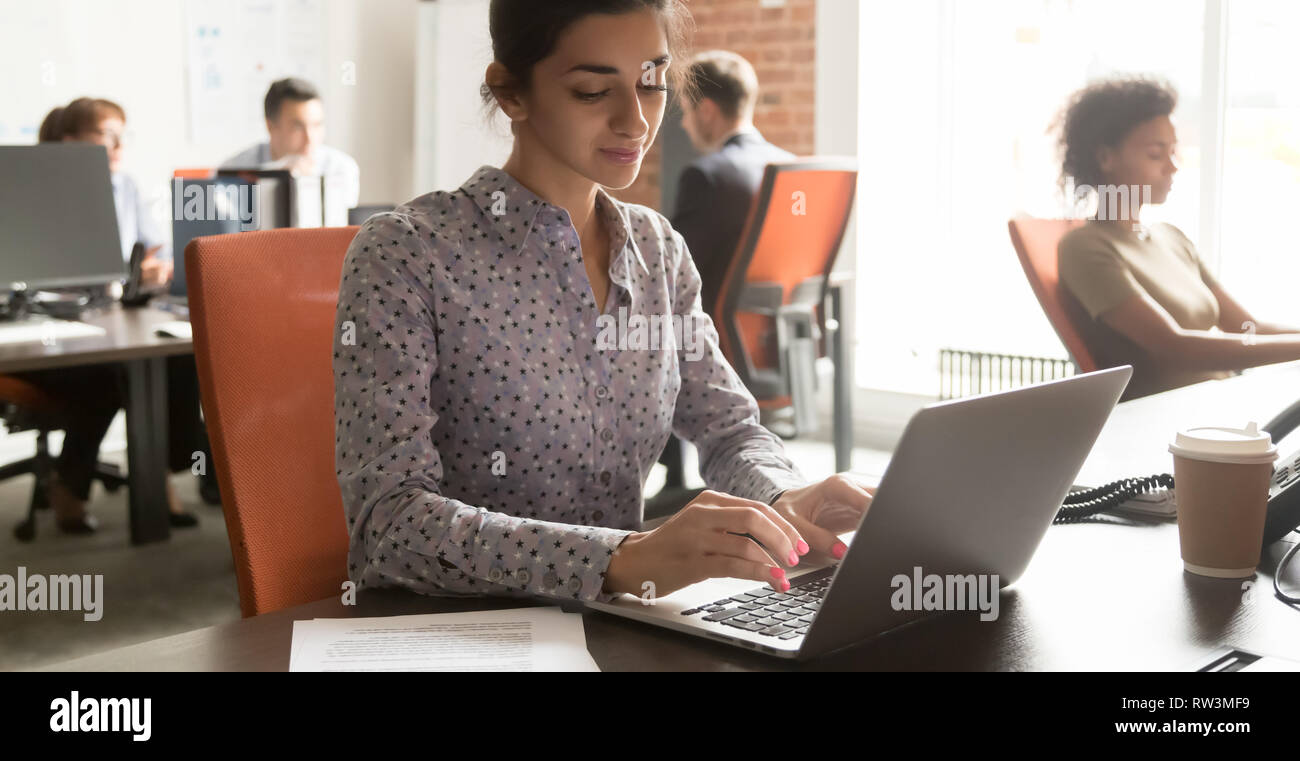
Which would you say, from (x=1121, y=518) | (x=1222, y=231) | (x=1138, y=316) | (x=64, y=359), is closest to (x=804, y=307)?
(x=1138, y=316)

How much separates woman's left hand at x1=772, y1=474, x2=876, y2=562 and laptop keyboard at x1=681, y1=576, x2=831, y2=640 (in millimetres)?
78

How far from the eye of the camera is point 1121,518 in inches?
50.4

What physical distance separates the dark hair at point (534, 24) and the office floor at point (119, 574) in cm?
131

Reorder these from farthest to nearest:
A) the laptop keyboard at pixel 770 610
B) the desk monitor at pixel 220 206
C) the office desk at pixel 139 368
Result: the desk monitor at pixel 220 206 < the office desk at pixel 139 368 < the laptop keyboard at pixel 770 610

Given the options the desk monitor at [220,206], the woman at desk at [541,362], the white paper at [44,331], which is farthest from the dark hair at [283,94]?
the woman at desk at [541,362]

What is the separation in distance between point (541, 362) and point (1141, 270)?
6.65ft

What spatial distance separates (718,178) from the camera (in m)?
3.74

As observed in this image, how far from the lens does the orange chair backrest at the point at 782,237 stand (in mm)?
3482

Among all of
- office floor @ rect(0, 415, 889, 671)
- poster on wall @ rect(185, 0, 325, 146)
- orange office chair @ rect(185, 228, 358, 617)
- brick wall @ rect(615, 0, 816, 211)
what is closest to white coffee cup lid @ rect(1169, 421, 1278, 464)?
orange office chair @ rect(185, 228, 358, 617)

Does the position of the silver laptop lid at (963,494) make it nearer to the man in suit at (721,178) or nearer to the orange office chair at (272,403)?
the orange office chair at (272,403)

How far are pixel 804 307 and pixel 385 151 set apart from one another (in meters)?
3.01

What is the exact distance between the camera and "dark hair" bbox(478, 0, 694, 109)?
4.29 ft

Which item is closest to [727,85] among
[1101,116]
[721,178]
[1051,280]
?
[721,178]
